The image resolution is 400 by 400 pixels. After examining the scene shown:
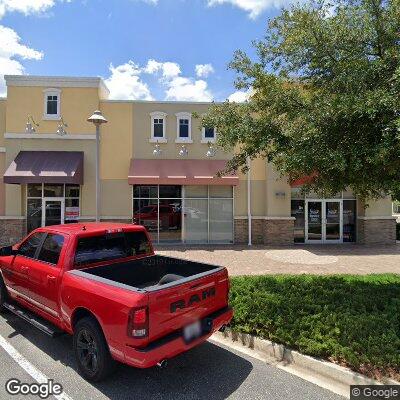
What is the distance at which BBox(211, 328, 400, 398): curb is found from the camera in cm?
399

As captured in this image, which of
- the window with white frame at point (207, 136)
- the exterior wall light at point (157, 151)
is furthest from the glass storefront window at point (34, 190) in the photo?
the window with white frame at point (207, 136)

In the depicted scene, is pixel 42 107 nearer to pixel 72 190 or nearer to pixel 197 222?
pixel 72 190

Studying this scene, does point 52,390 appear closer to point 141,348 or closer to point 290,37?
point 141,348

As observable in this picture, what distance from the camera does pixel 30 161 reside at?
47.5 feet

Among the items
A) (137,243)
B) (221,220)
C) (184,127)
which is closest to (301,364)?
(137,243)

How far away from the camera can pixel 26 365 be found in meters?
4.42

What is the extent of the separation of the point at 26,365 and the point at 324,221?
14111 millimetres

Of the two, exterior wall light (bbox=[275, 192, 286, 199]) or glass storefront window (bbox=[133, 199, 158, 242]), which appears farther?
glass storefront window (bbox=[133, 199, 158, 242])

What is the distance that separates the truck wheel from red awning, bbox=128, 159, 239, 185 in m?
10.3

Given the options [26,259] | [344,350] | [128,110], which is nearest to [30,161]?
[128,110]

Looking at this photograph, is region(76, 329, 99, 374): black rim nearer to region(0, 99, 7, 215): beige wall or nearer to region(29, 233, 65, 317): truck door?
region(29, 233, 65, 317): truck door

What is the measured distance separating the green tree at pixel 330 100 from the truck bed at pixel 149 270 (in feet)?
7.87

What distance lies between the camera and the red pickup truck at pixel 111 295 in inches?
144

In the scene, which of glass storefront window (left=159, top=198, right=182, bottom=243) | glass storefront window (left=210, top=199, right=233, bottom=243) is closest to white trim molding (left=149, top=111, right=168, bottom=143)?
glass storefront window (left=159, top=198, right=182, bottom=243)
